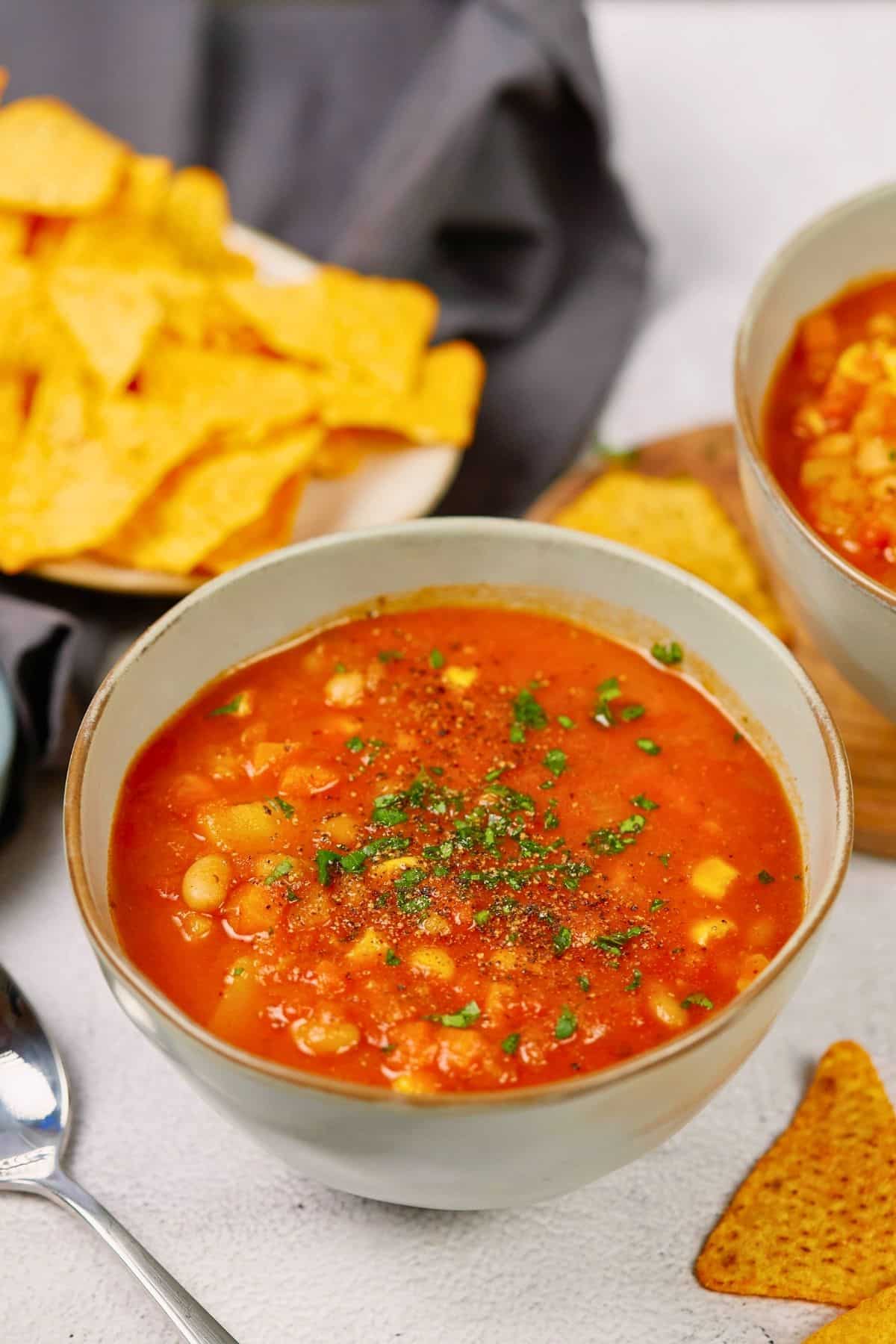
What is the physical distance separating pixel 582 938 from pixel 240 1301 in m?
0.74

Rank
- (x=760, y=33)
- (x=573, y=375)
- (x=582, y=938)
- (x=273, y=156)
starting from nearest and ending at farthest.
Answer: (x=582, y=938)
(x=573, y=375)
(x=273, y=156)
(x=760, y=33)

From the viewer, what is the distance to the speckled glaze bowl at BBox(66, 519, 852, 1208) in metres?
1.82

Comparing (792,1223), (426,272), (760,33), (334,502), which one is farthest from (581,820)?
(760,33)

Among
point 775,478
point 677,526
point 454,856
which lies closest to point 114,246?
point 677,526

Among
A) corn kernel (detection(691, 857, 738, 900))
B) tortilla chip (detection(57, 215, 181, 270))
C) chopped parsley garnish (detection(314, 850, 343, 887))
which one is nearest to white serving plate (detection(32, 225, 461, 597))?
tortilla chip (detection(57, 215, 181, 270))

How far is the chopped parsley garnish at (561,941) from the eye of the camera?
6.79 feet

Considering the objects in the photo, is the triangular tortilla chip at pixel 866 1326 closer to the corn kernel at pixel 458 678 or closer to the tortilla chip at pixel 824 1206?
the tortilla chip at pixel 824 1206

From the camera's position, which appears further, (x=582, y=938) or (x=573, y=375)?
(x=573, y=375)

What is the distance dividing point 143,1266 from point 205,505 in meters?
1.60

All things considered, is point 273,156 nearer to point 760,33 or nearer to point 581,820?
point 760,33

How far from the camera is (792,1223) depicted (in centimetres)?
224

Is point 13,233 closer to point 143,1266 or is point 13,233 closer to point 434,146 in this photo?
point 434,146

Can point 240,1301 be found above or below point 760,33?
below

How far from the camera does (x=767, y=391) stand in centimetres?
301
